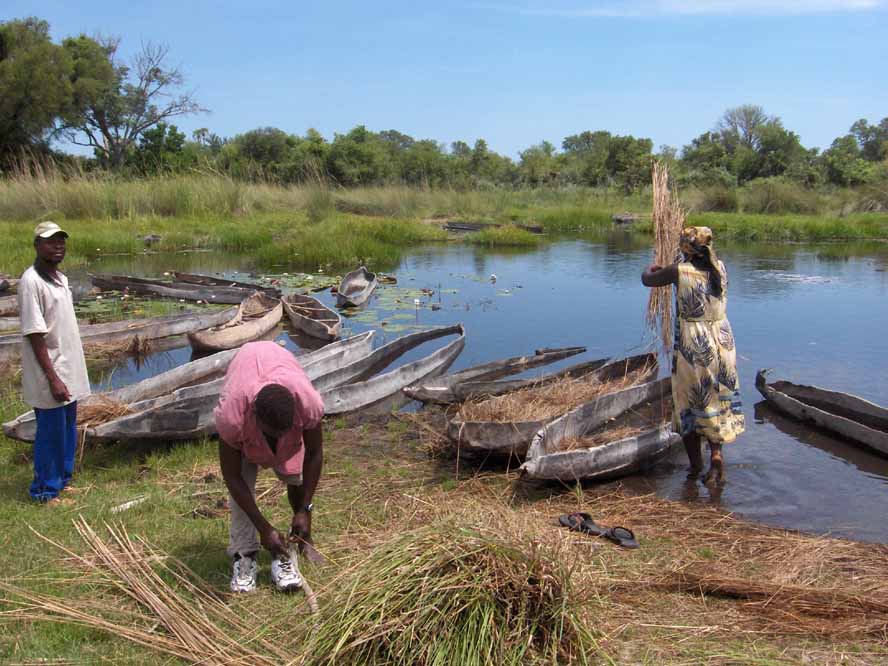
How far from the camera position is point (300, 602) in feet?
10.4

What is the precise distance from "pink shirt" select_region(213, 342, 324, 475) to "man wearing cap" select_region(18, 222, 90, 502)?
5.58 feet

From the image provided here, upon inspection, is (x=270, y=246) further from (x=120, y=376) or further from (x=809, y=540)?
(x=809, y=540)

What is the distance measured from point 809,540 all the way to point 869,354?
658cm

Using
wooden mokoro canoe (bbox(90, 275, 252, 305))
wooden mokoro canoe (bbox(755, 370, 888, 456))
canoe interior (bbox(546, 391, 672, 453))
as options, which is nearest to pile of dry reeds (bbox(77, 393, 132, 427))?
canoe interior (bbox(546, 391, 672, 453))

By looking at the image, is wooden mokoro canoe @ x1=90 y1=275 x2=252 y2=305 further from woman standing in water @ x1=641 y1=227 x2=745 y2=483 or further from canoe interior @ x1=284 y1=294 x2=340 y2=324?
woman standing in water @ x1=641 y1=227 x2=745 y2=483

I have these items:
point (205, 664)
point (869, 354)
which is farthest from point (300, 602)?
point (869, 354)

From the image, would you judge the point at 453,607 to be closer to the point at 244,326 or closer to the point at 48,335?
the point at 48,335

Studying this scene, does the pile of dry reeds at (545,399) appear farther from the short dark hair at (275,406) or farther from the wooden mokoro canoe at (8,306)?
the wooden mokoro canoe at (8,306)

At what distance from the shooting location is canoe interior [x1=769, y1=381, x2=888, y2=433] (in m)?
6.68

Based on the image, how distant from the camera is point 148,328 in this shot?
982 centimetres

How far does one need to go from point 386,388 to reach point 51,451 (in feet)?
11.5

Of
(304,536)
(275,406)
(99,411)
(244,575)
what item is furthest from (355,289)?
(275,406)

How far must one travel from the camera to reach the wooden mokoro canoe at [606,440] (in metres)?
5.09

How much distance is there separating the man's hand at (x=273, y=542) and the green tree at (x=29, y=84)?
94.3 feet
